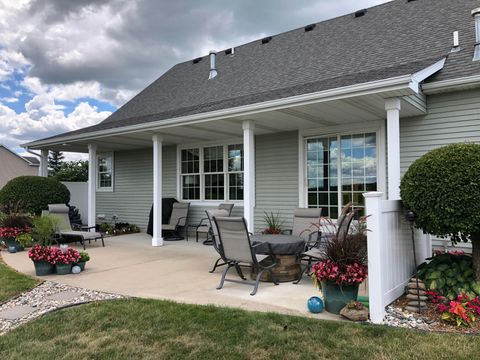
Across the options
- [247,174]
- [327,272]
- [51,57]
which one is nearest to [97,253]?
[247,174]

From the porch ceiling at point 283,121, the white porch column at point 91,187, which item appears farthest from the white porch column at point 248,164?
the white porch column at point 91,187

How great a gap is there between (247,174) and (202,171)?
11.2ft

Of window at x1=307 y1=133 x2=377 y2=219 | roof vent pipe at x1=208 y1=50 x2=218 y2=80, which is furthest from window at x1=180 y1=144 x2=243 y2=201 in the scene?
roof vent pipe at x1=208 y1=50 x2=218 y2=80

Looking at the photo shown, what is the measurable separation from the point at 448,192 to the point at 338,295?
4.87ft

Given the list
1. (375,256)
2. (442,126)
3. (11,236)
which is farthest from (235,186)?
(375,256)

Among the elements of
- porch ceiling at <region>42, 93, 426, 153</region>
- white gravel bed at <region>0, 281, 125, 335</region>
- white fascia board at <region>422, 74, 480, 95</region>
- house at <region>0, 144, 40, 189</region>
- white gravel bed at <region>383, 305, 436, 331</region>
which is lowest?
white gravel bed at <region>0, 281, 125, 335</region>

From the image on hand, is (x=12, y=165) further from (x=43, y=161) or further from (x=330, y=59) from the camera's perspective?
(x=330, y=59)

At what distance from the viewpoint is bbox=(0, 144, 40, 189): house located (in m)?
30.5

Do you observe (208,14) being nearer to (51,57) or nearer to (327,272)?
(51,57)

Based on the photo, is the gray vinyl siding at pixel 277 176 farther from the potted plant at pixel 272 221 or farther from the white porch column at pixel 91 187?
the white porch column at pixel 91 187

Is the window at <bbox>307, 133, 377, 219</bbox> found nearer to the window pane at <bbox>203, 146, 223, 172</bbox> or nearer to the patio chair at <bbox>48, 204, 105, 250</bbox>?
the window pane at <bbox>203, 146, 223, 172</bbox>

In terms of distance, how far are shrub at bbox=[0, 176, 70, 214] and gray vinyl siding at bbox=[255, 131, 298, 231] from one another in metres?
5.86

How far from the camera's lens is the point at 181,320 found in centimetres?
351

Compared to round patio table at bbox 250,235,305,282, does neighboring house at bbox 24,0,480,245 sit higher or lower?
higher
